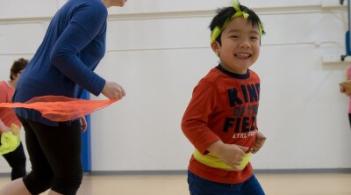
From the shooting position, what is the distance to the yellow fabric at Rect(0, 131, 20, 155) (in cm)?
318

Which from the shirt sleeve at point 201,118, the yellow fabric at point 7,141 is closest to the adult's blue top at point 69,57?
the shirt sleeve at point 201,118

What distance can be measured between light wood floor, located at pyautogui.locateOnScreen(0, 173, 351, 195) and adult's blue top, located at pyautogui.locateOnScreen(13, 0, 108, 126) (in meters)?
2.28

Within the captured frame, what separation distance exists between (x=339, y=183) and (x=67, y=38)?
11.1ft

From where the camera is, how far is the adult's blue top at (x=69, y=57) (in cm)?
179

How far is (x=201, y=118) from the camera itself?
5.31 feet

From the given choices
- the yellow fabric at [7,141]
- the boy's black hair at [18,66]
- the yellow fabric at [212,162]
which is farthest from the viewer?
the boy's black hair at [18,66]

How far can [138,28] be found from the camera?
5266 mm

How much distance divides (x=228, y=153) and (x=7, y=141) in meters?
2.16

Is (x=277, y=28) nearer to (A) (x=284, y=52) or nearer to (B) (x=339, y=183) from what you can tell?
(A) (x=284, y=52)

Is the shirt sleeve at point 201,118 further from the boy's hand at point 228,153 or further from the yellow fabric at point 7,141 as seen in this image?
the yellow fabric at point 7,141

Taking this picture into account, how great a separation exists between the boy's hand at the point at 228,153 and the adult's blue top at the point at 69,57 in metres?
0.56

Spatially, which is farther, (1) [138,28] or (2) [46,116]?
(1) [138,28]

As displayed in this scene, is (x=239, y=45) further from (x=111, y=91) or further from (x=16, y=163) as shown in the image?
(x=16, y=163)

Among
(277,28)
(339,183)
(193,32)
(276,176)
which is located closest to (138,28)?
(193,32)
